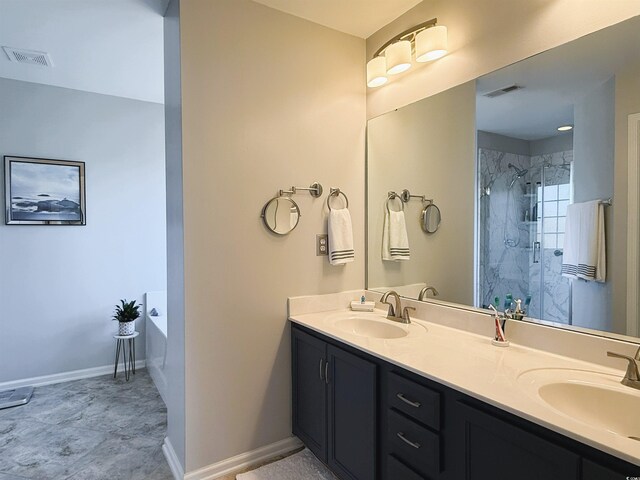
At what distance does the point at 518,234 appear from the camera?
1.66 metres

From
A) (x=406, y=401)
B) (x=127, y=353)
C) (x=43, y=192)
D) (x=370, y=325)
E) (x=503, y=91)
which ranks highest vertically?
(x=503, y=91)

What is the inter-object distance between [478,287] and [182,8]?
208 cm

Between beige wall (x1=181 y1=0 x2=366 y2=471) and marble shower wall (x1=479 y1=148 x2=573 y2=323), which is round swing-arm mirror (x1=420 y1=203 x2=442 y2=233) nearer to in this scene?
marble shower wall (x1=479 y1=148 x2=573 y2=323)

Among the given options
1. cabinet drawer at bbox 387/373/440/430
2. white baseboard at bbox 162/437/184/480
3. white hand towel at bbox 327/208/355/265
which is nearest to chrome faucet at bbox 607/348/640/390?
cabinet drawer at bbox 387/373/440/430

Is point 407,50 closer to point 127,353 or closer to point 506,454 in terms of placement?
point 506,454

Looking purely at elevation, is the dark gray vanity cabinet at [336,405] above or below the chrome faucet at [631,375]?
below

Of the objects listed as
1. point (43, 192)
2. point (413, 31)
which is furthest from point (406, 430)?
point (43, 192)

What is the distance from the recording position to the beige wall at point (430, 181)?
1904 millimetres

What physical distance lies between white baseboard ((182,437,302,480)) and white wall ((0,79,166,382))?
2030mm

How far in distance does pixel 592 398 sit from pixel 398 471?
74cm

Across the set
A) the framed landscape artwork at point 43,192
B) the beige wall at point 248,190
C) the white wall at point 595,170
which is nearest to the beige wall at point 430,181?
the beige wall at point 248,190

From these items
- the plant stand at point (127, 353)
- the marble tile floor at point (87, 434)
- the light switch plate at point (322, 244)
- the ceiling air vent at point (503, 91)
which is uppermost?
the ceiling air vent at point (503, 91)

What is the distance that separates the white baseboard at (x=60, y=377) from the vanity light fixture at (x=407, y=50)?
3.37 meters

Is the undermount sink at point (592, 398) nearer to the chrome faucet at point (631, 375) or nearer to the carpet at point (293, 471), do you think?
the chrome faucet at point (631, 375)
